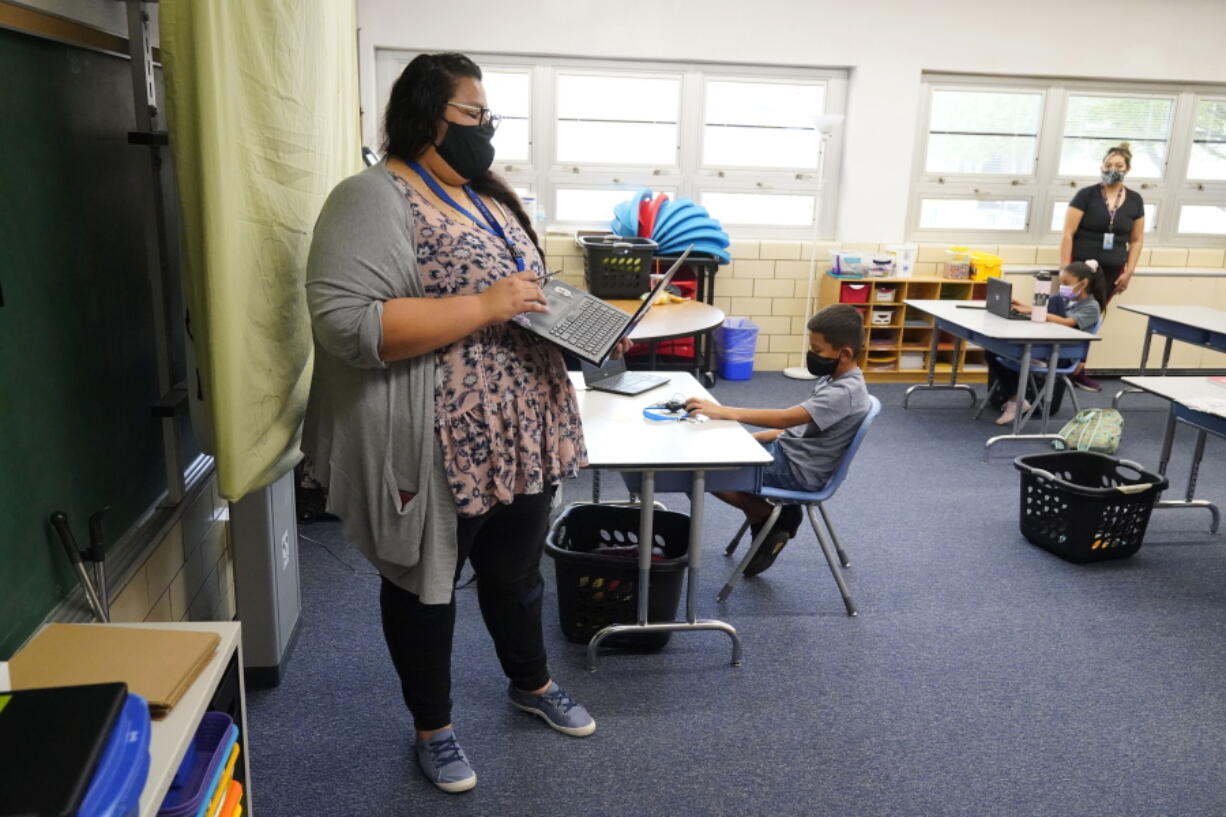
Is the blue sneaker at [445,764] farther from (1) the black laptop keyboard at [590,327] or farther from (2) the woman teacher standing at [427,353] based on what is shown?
(1) the black laptop keyboard at [590,327]

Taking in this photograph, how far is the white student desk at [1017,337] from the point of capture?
4.63 m

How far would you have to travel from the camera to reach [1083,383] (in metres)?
6.28

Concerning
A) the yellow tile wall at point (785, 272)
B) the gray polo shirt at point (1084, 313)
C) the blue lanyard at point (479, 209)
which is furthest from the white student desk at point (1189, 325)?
the blue lanyard at point (479, 209)

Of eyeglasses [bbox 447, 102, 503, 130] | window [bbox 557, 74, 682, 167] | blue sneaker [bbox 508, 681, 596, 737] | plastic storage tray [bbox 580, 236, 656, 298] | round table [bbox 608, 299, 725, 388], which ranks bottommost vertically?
blue sneaker [bbox 508, 681, 596, 737]

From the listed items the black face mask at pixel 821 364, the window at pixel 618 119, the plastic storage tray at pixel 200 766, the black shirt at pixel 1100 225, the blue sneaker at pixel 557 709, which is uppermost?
the window at pixel 618 119

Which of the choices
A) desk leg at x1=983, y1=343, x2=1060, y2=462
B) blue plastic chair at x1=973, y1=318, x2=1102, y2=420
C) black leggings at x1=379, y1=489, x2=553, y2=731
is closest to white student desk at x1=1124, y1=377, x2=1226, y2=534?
desk leg at x1=983, y1=343, x2=1060, y2=462

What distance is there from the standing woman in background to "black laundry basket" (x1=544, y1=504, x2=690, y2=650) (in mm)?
4241

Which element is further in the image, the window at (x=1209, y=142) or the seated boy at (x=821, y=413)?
the window at (x=1209, y=142)

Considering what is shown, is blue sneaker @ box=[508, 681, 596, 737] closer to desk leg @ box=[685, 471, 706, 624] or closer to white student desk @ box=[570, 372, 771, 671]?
white student desk @ box=[570, 372, 771, 671]

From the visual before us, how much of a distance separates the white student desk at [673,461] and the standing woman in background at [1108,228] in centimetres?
422

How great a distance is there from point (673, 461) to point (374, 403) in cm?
91

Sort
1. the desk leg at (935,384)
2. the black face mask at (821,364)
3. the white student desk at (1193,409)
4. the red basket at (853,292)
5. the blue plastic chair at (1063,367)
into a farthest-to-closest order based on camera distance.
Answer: the red basket at (853,292) → the desk leg at (935,384) → the blue plastic chair at (1063,367) → the white student desk at (1193,409) → the black face mask at (821,364)

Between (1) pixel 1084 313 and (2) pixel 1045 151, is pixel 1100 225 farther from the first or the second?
(1) pixel 1084 313

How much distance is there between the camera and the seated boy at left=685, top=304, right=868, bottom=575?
111 inches
